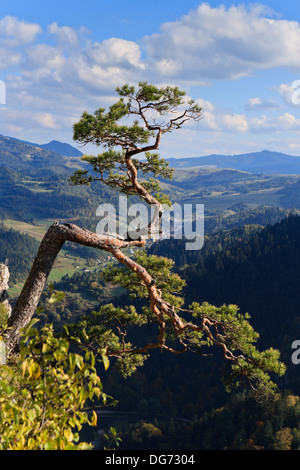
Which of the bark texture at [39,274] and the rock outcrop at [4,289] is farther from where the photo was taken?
the rock outcrop at [4,289]

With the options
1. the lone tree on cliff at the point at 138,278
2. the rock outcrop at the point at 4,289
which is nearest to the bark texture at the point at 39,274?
the lone tree on cliff at the point at 138,278

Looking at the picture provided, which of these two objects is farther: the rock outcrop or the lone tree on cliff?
the rock outcrop

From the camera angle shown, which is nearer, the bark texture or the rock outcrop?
the bark texture

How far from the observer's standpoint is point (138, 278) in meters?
17.0

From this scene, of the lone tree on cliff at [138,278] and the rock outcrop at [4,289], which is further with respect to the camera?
the rock outcrop at [4,289]

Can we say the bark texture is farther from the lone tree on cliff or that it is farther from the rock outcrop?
the rock outcrop

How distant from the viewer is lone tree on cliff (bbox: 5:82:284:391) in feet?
39.0

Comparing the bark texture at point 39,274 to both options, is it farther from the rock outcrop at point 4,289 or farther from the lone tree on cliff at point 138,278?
the rock outcrop at point 4,289

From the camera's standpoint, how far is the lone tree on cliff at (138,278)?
11.9 meters

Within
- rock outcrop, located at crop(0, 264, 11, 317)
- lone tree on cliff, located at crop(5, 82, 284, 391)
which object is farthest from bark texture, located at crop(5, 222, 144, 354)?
rock outcrop, located at crop(0, 264, 11, 317)

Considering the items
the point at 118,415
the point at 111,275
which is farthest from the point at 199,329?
the point at 118,415

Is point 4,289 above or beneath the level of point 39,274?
beneath
